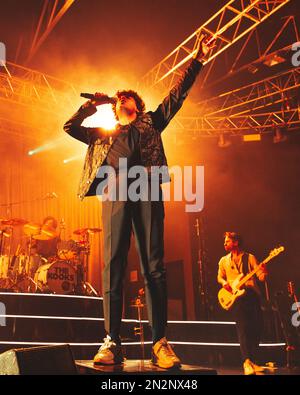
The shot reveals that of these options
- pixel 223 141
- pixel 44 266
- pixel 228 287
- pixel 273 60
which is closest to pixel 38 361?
pixel 228 287

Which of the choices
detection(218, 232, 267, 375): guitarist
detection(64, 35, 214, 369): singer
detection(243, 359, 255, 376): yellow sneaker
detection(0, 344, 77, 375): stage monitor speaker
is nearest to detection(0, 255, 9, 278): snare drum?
detection(218, 232, 267, 375): guitarist

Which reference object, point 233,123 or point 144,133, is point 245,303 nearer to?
point 144,133

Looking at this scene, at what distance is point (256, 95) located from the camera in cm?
906

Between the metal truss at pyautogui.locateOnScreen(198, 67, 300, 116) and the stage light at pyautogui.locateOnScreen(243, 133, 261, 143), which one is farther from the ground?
the metal truss at pyautogui.locateOnScreen(198, 67, 300, 116)

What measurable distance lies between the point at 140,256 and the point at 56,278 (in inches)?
183

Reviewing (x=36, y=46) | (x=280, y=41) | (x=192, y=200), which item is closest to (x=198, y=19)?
(x=280, y=41)

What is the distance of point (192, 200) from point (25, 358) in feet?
28.6

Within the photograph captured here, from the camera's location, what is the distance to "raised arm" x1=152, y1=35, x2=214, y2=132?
2451 millimetres

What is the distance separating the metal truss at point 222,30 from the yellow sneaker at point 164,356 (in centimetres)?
527

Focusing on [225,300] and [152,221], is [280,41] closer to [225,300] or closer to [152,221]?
[225,300]

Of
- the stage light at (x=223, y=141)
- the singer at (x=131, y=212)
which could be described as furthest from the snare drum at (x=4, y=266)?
the stage light at (x=223, y=141)

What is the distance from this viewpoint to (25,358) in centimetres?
156

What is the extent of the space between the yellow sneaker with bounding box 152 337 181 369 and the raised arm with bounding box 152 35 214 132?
134 cm

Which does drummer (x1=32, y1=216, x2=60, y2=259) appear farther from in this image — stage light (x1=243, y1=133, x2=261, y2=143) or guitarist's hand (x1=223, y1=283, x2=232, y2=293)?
stage light (x1=243, y1=133, x2=261, y2=143)
